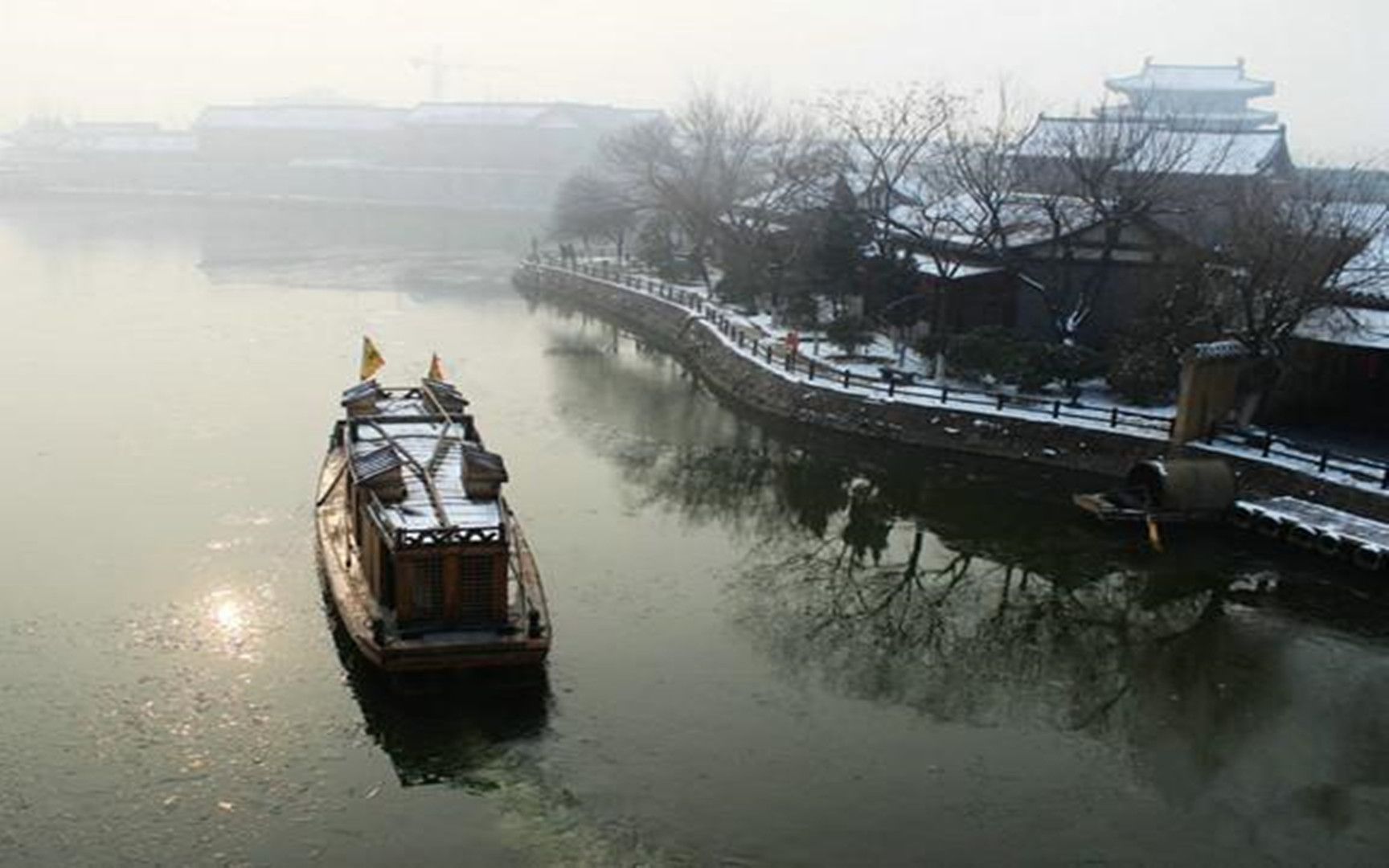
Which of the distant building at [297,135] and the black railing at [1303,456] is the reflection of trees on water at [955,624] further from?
the distant building at [297,135]

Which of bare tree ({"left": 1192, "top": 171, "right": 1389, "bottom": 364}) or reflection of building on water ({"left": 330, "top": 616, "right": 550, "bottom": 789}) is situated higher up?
bare tree ({"left": 1192, "top": 171, "right": 1389, "bottom": 364})

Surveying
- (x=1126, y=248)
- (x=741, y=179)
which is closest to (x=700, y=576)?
(x=1126, y=248)

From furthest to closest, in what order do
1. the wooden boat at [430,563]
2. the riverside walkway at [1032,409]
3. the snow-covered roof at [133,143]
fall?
1. the snow-covered roof at [133,143]
2. the riverside walkway at [1032,409]
3. the wooden boat at [430,563]

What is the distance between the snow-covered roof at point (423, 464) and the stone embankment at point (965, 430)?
11.9 m

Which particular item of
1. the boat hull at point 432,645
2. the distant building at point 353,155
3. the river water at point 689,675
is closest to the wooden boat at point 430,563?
the boat hull at point 432,645

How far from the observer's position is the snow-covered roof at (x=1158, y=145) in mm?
33094

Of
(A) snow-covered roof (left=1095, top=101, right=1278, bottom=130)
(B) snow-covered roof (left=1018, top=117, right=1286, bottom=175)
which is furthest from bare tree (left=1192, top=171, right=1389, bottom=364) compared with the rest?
(A) snow-covered roof (left=1095, top=101, right=1278, bottom=130)

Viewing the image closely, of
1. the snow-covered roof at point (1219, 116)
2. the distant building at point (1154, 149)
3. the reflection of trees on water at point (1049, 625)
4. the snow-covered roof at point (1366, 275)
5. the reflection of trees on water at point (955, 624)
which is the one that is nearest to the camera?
the reflection of trees on water at point (1049, 625)

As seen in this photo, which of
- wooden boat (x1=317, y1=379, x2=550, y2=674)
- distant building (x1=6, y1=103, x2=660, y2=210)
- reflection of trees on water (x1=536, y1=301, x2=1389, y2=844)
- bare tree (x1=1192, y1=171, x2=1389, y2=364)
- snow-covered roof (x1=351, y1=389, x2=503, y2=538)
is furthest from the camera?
distant building (x1=6, y1=103, x2=660, y2=210)

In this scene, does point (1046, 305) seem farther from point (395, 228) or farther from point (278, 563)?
point (395, 228)

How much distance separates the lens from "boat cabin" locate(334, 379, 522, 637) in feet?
52.2

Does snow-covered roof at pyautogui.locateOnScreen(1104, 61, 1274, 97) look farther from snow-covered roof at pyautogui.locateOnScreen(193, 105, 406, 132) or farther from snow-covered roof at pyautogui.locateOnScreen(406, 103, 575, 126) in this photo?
snow-covered roof at pyautogui.locateOnScreen(193, 105, 406, 132)

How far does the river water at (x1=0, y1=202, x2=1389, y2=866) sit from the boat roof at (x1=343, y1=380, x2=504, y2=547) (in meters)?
2.29

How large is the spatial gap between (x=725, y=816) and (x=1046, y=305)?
23.6 meters
